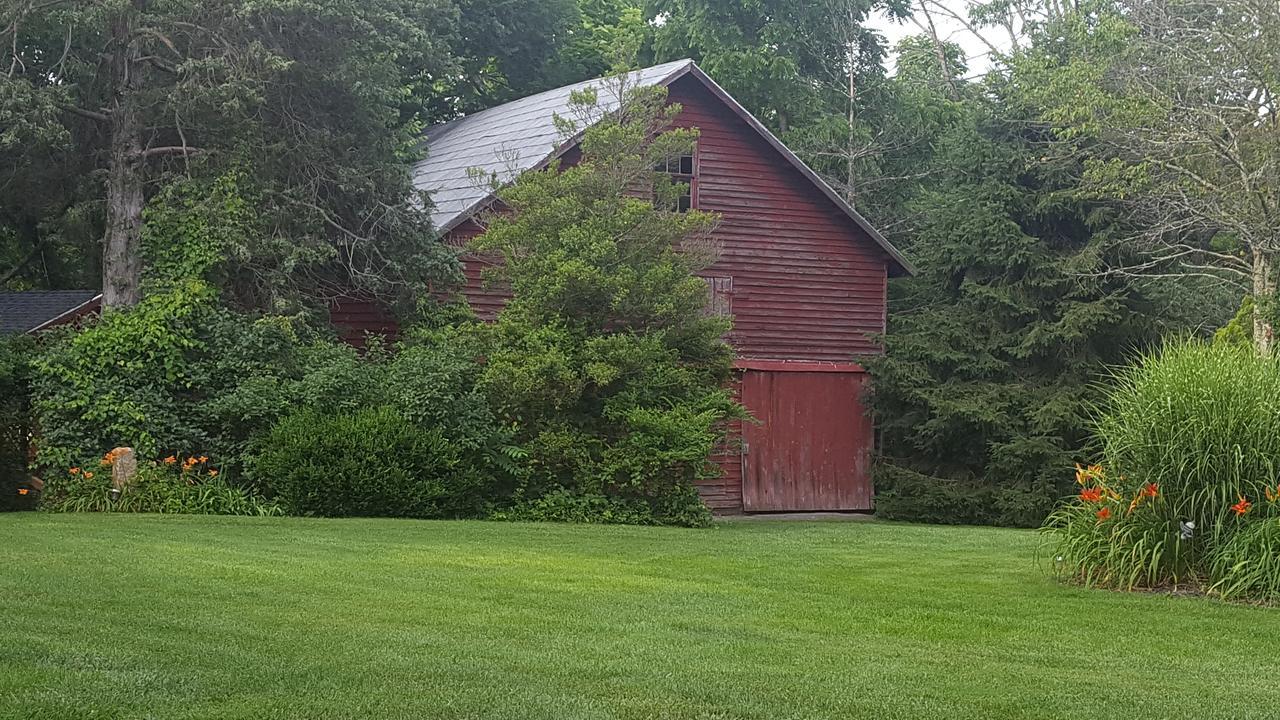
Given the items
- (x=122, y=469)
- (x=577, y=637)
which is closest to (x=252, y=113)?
(x=122, y=469)

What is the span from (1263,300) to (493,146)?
12621mm

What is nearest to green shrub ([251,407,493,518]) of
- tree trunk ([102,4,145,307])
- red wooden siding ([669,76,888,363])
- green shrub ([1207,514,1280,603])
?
tree trunk ([102,4,145,307])

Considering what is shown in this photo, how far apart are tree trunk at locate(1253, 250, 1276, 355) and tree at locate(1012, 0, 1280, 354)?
35 millimetres

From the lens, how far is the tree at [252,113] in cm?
1933

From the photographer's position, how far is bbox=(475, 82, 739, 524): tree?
1802cm

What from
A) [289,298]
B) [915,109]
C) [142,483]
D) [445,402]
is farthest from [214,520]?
[915,109]

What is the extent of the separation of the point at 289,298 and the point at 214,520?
203 inches

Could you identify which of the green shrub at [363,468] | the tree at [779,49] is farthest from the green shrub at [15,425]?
the tree at [779,49]

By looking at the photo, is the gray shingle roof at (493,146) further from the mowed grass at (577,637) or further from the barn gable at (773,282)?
the mowed grass at (577,637)

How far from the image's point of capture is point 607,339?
59.4 feet

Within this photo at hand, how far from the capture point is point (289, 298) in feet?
66.4

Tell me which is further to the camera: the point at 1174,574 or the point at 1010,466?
the point at 1010,466

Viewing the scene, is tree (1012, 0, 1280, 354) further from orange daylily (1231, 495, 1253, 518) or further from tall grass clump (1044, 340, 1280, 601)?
orange daylily (1231, 495, 1253, 518)

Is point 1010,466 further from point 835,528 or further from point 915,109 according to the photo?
point 915,109
